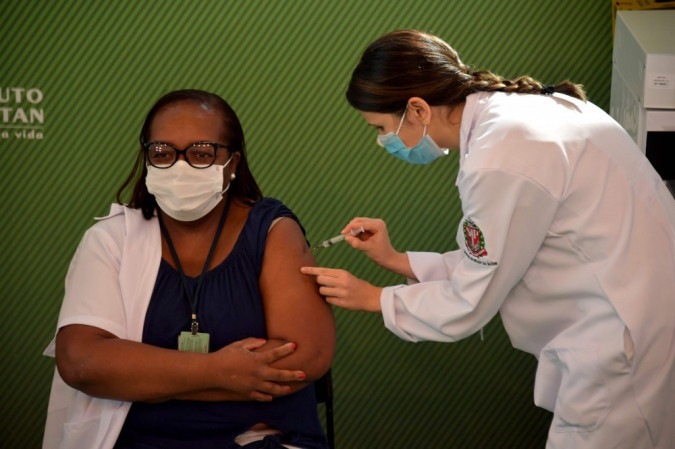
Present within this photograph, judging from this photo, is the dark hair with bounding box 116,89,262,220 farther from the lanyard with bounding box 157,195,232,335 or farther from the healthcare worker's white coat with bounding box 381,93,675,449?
the healthcare worker's white coat with bounding box 381,93,675,449

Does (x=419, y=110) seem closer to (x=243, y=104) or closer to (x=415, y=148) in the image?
(x=415, y=148)

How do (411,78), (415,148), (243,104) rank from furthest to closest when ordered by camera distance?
(243,104), (415,148), (411,78)

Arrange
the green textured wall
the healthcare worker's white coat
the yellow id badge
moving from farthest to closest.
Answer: the green textured wall, the yellow id badge, the healthcare worker's white coat

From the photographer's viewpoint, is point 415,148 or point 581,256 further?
point 415,148

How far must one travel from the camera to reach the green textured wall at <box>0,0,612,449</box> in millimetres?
3225

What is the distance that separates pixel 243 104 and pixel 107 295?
1.41 meters

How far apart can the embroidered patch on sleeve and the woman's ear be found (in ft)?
0.87

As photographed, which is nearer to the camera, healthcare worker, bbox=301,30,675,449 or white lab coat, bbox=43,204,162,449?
healthcare worker, bbox=301,30,675,449

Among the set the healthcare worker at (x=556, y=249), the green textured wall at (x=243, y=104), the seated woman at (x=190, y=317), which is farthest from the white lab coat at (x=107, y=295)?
the green textured wall at (x=243, y=104)

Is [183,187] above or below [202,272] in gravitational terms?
above

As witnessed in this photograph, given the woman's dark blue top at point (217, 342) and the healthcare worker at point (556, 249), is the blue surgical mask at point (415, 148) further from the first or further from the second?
the woman's dark blue top at point (217, 342)

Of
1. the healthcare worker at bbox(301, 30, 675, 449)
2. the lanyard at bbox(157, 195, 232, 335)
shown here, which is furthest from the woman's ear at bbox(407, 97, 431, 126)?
the lanyard at bbox(157, 195, 232, 335)

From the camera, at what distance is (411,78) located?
1930 millimetres

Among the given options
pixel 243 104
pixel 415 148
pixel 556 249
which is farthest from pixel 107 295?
pixel 243 104
